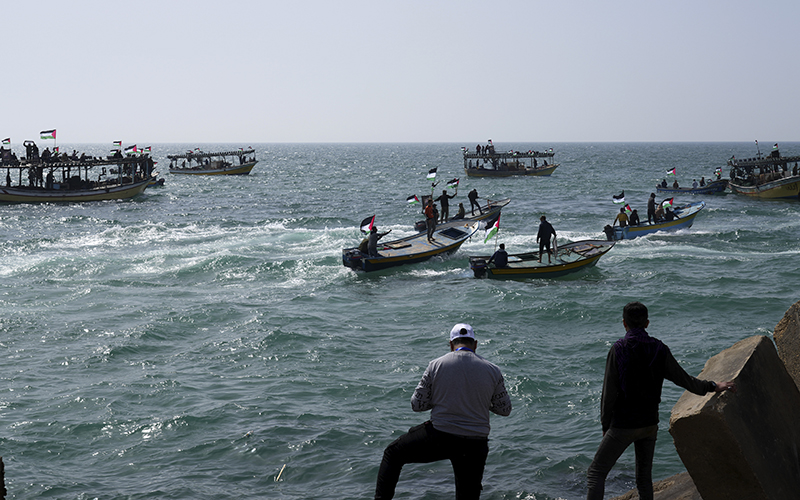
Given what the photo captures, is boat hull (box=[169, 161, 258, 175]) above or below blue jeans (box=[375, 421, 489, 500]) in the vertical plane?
above

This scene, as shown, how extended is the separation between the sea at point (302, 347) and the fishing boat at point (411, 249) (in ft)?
1.39

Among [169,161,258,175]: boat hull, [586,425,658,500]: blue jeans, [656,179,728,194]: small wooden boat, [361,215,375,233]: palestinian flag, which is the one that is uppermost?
[169,161,258,175]: boat hull

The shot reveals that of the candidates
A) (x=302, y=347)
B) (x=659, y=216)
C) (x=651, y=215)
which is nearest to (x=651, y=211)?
(x=651, y=215)

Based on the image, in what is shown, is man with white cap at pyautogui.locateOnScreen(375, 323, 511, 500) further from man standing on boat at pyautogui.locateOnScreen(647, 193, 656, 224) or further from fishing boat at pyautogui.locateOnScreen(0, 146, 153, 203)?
fishing boat at pyautogui.locateOnScreen(0, 146, 153, 203)

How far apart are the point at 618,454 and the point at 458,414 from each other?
1346mm

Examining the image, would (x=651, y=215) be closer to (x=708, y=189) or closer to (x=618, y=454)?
(x=708, y=189)

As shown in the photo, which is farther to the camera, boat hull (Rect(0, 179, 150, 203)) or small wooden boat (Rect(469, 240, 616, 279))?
boat hull (Rect(0, 179, 150, 203))

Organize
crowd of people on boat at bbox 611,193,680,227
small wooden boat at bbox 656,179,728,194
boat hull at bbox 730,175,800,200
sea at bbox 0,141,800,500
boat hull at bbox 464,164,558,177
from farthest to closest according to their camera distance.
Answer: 1. boat hull at bbox 464,164,558,177
2. small wooden boat at bbox 656,179,728,194
3. boat hull at bbox 730,175,800,200
4. crowd of people on boat at bbox 611,193,680,227
5. sea at bbox 0,141,800,500

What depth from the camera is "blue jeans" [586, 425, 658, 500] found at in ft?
17.0

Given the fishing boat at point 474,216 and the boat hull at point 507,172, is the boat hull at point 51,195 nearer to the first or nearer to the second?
the fishing boat at point 474,216

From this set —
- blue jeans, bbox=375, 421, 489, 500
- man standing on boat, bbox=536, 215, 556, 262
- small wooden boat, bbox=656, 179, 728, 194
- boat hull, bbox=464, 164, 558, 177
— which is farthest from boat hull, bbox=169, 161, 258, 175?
blue jeans, bbox=375, 421, 489, 500

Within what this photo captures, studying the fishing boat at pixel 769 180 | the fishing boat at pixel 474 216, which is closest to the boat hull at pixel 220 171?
the fishing boat at pixel 474 216

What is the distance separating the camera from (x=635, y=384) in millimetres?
5062

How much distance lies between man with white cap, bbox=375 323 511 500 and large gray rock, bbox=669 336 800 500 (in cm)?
145
